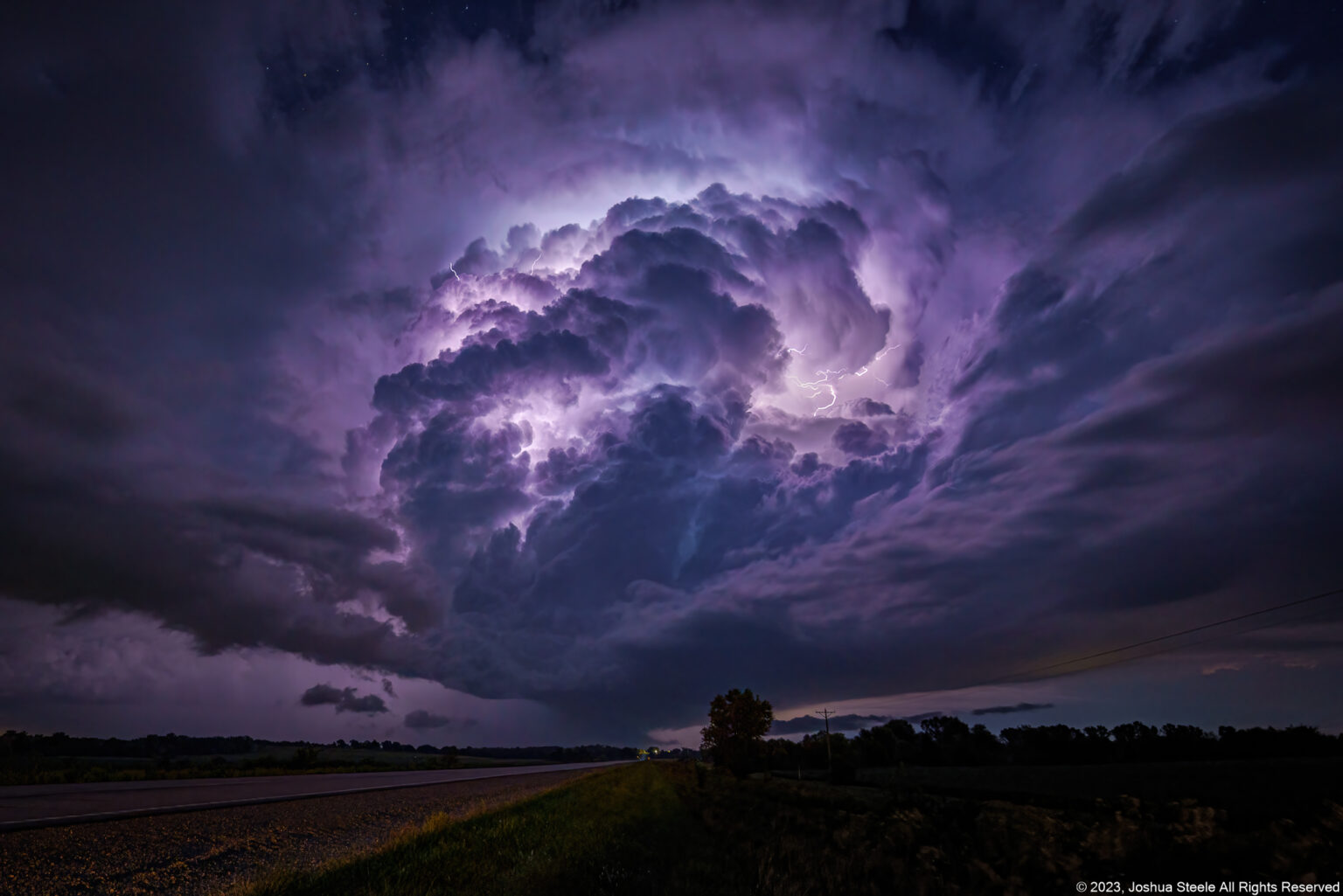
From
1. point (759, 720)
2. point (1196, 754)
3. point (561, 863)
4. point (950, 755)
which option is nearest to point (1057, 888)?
point (561, 863)

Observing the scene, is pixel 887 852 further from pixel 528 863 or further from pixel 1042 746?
pixel 1042 746

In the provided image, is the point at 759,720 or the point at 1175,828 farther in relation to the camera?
the point at 759,720

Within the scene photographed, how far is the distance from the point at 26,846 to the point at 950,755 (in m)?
118

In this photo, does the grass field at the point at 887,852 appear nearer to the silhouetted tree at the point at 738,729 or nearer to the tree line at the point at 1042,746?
the tree line at the point at 1042,746

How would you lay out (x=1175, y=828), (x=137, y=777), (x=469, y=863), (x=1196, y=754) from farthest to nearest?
(x=1196, y=754), (x=137, y=777), (x=469, y=863), (x=1175, y=828)

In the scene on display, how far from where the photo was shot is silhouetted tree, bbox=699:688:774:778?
94688 millimetres

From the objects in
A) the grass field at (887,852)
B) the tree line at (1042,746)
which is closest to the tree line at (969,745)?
the tree line at (1042,746)

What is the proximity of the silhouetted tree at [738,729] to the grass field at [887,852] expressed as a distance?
86011mm

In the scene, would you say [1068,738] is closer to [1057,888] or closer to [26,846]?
[1057,888]

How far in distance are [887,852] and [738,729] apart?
9744 centimetres

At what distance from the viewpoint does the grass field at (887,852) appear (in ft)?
19.0

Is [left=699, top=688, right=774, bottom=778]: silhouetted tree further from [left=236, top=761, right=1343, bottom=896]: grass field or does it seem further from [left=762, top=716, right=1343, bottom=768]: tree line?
[left=236, top=761, right=1343, bottom=896]: grass field

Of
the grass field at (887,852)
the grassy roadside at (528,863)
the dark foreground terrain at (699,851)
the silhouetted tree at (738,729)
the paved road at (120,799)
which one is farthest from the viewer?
the silhouetted tree at (738,729)

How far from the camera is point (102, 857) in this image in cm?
888
